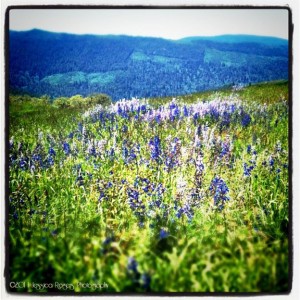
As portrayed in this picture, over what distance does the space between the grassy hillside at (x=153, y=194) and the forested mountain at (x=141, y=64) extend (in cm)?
13

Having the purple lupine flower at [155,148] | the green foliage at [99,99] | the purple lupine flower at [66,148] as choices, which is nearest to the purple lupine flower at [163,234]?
the purple lupine flower at [155,148]

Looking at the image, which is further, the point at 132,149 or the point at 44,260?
the point at 132,149

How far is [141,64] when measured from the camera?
4.03 m

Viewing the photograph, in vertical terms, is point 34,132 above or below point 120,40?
below

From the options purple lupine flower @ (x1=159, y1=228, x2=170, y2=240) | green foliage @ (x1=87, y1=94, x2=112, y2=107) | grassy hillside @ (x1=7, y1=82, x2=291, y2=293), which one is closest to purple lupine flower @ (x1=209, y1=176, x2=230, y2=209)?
grassy hillside @ (x1=7, y1=82, x2=291, y2=293)

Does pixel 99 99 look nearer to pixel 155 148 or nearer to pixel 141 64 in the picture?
pixel 141 64

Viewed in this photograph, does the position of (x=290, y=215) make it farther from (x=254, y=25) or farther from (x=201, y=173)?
(x=254, y=25)

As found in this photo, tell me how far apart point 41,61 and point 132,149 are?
3.72ft

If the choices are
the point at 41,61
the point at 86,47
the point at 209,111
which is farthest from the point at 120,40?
the point at 209,111

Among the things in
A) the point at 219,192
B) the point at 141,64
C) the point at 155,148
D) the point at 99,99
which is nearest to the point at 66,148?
the point at 99,99

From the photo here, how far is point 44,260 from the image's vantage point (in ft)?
12.7

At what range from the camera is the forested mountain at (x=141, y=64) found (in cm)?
402

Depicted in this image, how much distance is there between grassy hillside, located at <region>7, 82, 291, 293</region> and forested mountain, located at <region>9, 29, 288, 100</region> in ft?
0.42

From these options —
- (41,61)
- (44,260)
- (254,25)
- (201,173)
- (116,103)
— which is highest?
(254,25)
